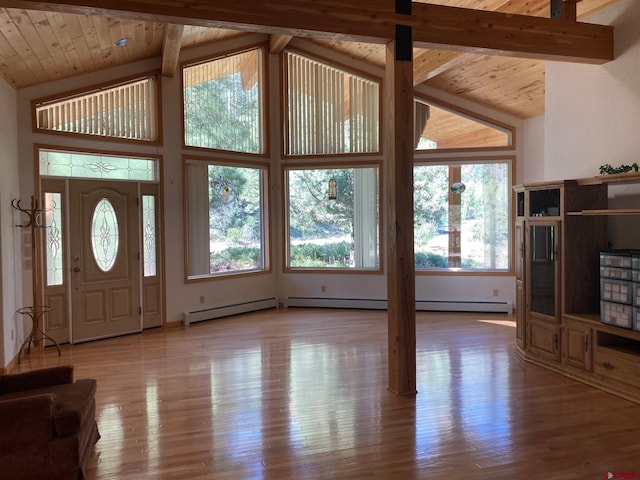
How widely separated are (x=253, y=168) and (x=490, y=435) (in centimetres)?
561

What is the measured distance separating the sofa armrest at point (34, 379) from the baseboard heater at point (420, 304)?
5.03m

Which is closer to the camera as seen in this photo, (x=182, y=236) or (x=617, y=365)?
(x=617, y=365)

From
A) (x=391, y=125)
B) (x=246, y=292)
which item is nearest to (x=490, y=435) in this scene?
(x=391, y=125)

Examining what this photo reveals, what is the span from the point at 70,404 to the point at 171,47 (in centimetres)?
438

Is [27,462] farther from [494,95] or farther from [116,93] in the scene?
[494,95]

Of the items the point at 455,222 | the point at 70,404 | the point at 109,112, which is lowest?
the point at 70,404

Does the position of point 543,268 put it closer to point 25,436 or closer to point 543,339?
point 543,339

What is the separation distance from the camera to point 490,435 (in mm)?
3307

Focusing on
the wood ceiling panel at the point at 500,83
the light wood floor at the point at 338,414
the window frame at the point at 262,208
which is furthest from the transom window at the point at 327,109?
the light wood floor at the point at 338,414

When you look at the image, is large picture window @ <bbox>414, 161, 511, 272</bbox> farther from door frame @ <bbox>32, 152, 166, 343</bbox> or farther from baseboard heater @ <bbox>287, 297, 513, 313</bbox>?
door frame @ <bbox>32, 152, 166, 343</bbox>

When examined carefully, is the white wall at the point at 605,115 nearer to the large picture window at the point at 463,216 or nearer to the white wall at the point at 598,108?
the white wall at the point at 598,108

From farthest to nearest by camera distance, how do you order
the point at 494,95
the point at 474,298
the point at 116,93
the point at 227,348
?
the point at 474,298 < the point at 494,95 < the point at 116,93 < the point at 227,348

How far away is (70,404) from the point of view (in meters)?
2.82

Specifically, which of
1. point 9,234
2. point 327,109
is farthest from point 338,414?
point 327,109
